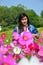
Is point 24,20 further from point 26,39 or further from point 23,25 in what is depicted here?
point 26,39

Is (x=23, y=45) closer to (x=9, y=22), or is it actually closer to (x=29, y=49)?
(x=29, y=49)

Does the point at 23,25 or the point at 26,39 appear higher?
the point at 26,39

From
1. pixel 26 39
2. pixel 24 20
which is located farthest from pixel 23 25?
pixel 26 39

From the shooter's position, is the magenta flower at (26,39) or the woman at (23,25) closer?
the magenta flower at (26,39)

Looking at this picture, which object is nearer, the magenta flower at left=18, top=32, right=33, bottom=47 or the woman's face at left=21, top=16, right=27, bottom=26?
the magenta flower at left=18, top=32, right=33, bottom=47

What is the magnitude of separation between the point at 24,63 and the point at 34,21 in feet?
152

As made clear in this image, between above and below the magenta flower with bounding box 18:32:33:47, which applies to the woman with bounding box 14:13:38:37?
below

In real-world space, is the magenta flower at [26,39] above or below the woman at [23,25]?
above

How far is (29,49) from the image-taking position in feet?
2.67

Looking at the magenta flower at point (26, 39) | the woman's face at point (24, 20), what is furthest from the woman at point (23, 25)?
the magenta flower at point (26, 39)

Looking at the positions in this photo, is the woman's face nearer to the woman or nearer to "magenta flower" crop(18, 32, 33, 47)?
the woman

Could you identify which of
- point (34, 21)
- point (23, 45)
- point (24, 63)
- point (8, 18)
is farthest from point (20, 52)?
point (8, 18)

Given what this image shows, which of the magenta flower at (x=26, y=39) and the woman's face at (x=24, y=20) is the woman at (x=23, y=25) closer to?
the woman's face at (x=24, y=20)

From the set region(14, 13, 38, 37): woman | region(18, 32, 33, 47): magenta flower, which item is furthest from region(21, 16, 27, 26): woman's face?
region(18, 32, 33, 47): magenta flower
